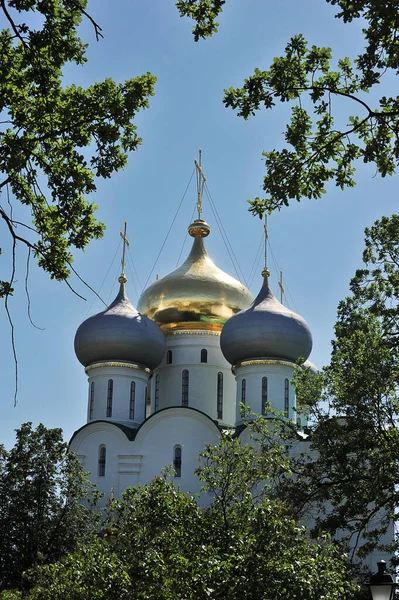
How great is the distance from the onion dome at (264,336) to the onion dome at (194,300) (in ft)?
10.1

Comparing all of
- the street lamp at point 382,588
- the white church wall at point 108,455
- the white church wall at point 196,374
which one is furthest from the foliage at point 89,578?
the white church wall at point 196,374

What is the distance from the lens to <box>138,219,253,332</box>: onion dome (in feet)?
125

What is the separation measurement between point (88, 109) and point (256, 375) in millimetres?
24600

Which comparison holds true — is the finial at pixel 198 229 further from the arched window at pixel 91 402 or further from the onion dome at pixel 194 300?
the arched window at pixel 91 402

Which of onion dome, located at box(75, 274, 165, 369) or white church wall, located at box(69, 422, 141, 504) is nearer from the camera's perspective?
white church wall, located at box(69, 422, 141, 504)

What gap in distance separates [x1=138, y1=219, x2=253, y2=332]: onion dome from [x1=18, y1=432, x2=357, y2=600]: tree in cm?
2249

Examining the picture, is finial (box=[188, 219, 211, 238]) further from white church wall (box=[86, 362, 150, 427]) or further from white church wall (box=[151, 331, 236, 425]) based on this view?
white church wall (box=[86, 362, 150, 427])

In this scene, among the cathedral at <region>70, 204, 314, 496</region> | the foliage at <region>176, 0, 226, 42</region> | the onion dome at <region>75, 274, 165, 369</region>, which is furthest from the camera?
the onion dome at <region>75, 274, 165, 369</region>

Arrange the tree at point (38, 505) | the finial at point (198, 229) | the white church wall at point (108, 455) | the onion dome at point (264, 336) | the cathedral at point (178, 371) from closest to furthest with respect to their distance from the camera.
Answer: the tree at point (38, 505)
the white church wall at point (108, 455)
the cathedral at point (178, 371)
the onion dome at point (264, 336)
the finial at point (198, 229)

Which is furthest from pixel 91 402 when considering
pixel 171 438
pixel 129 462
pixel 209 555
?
pixel 209 555

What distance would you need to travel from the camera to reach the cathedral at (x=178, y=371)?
3378 centimetres

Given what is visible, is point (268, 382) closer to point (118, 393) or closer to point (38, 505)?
point (118, 393)

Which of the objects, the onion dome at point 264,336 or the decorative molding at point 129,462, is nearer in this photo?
the decorative molding at point 129,462

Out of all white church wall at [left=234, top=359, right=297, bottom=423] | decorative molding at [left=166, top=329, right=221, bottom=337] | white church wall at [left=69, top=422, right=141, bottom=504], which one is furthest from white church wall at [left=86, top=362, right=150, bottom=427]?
white church wall at [left=234, top=359, right=297, bottom=423]
